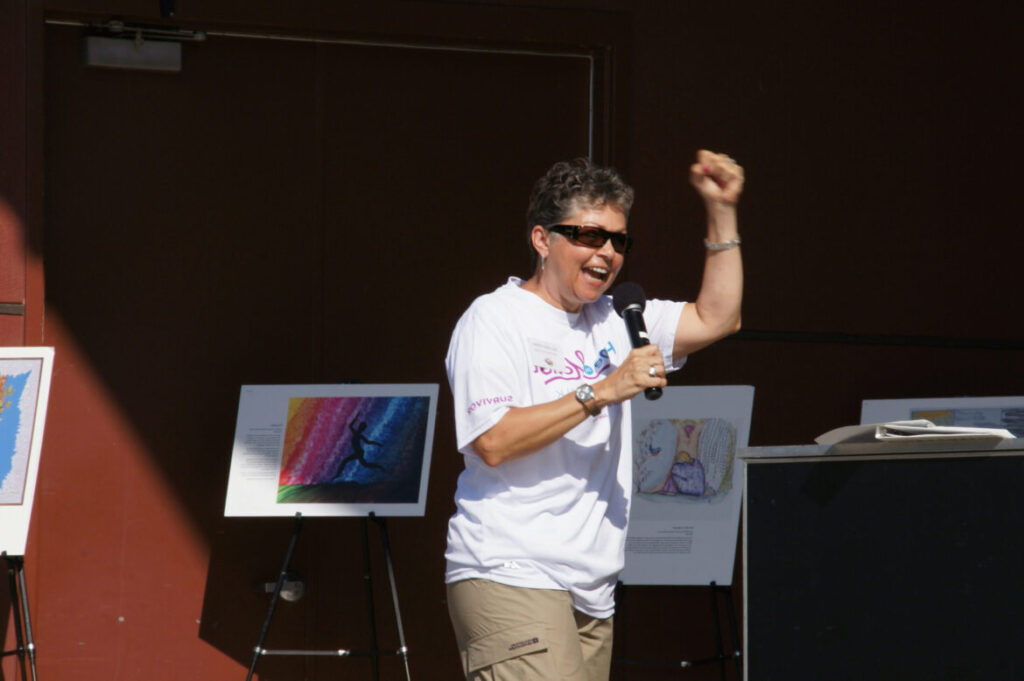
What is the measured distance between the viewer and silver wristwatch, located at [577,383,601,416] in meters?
3.13

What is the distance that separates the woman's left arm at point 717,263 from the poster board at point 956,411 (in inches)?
81.2

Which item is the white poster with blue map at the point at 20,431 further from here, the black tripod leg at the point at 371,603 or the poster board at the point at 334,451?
the black tripod leg at the point at 371,603

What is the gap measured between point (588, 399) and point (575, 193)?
631mm

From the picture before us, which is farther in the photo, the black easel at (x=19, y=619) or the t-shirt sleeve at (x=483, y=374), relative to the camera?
the black easel at (x=19, y=619)

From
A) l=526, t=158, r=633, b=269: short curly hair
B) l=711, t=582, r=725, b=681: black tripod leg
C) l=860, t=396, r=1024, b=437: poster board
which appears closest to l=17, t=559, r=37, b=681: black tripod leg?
l=526, t=158, r=633, b=269: short curly hair

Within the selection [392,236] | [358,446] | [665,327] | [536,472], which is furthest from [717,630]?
[536,472]

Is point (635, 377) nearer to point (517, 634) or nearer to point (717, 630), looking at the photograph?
point (517, 634)

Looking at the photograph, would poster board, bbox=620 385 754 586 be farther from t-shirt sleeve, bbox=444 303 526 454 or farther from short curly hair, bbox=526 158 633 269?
t-shirt sleeve, bbox=444 303 526 454

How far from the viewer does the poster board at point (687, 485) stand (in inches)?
201

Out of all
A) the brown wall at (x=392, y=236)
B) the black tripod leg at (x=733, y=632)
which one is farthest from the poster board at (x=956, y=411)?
the black tripod leg at (x=733, y=632)

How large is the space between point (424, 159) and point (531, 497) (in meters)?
2.62

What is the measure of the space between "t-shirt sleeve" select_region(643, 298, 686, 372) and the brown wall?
1942mm

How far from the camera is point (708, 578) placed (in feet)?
16.7

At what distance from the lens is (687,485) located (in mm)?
5199
